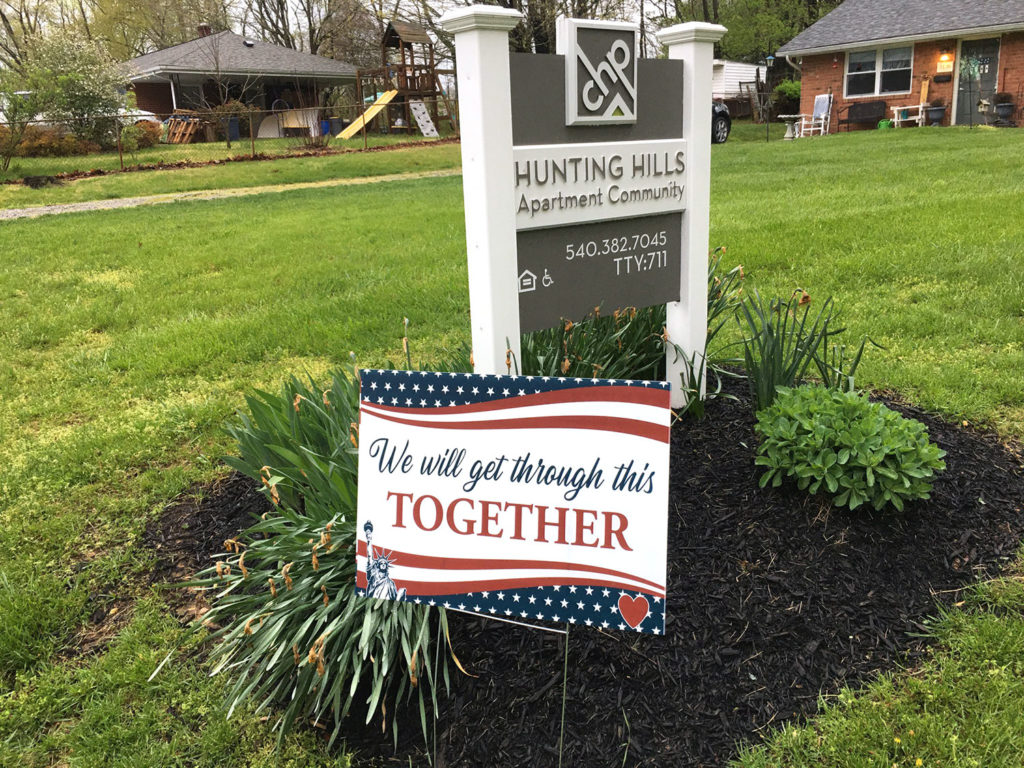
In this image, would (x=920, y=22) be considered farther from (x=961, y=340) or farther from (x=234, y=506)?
(x=234, y=506)

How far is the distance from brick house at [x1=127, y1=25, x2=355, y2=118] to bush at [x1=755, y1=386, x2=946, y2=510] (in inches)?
1243

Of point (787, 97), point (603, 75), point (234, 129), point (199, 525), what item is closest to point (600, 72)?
point (603, 75)

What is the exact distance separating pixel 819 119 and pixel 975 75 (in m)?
4.27

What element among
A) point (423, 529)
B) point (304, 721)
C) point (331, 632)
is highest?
point (423, 529)

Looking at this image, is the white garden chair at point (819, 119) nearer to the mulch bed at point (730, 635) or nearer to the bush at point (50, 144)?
the bush at point (50, 144)

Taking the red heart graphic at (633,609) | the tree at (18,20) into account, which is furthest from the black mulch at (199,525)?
the tree at (18,20)

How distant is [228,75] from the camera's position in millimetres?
31422

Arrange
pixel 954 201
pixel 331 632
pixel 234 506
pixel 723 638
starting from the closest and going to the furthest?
pixel 331 632 → pixel 723 638 → pixel 234 506 → pixel 954 201

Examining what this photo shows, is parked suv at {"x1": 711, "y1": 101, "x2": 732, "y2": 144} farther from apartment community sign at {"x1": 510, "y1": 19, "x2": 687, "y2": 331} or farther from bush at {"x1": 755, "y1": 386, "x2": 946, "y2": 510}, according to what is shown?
bush at {"x1": 755, "y1": 386, "x2": 946, "y2": 510}

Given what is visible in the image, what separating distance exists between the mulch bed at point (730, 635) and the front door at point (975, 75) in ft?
78.1

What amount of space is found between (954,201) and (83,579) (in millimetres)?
9236

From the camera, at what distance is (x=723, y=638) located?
98.2 inches

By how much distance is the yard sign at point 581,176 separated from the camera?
2.71 metres

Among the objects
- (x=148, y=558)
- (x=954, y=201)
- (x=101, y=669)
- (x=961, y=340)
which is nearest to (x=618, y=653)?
(x=101, y=669)
